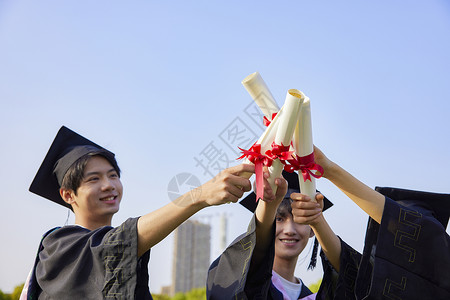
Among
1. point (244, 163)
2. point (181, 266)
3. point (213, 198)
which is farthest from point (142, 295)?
point (181, 266)

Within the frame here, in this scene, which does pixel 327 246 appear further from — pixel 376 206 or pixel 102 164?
pixel 102 164

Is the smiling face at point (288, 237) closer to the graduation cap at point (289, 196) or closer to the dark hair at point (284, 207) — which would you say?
the dark hair at point (284, 207)

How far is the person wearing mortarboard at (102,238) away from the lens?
2.58 m

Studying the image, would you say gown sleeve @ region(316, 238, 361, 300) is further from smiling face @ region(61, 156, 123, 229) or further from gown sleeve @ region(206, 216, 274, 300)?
smiling face @ region(61, 156, 123, 229)

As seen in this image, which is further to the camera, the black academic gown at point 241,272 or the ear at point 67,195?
the ear at point 67,195

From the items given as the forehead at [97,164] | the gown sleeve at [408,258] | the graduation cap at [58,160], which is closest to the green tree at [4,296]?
the graduation cap at [58,160]

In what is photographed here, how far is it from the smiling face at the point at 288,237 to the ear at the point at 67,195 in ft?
4.75

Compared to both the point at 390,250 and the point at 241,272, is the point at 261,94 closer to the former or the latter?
the point at 241,272

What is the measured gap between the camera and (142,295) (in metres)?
2.86

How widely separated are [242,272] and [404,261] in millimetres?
944

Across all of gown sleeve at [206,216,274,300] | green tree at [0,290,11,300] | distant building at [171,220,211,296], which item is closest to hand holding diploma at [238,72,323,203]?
gown sleeve at [206,216,274,300]

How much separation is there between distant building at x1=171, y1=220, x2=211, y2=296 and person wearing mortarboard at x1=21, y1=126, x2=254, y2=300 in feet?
141

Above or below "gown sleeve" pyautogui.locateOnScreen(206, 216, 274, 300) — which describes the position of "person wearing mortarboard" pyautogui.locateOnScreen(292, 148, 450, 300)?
above

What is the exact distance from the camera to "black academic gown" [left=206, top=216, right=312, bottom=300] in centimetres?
296
